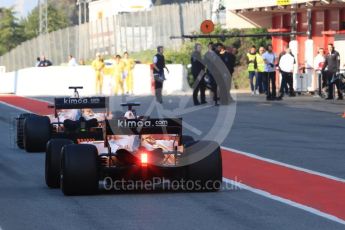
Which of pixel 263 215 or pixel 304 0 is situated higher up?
pixel 304 0

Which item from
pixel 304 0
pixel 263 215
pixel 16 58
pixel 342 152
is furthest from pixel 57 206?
pixel 16 58

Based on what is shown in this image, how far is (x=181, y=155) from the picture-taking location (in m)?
12.7

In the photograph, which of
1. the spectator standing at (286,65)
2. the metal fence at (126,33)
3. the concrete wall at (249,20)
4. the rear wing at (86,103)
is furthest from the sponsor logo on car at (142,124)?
the metal fence at (126,33)

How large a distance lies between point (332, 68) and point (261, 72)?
213 inches

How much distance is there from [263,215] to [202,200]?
1.26 m

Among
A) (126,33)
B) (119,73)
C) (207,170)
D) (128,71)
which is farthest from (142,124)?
(126,33)

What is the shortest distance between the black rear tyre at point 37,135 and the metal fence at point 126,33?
41.0 metres

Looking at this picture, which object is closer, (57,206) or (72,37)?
(57,206)

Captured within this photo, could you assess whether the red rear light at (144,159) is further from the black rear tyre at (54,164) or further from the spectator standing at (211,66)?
the spectator standing at (211,66)

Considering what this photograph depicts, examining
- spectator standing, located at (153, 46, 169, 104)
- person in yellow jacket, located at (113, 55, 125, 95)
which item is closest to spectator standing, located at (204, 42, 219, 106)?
spectator standing, located at (153, 46, 169, 104)

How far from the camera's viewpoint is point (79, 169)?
1209 cm

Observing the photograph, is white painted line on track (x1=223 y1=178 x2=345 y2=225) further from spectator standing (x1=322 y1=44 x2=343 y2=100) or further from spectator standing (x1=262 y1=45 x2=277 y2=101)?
spectator standing (x1=262 y1=45 x2=277 y2=101)

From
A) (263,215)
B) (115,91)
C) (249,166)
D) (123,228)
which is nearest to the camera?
(123,228)

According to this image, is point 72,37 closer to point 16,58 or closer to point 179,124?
point 16,58
